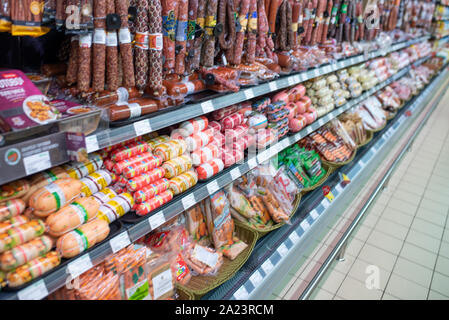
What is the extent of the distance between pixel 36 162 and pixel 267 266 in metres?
1.54

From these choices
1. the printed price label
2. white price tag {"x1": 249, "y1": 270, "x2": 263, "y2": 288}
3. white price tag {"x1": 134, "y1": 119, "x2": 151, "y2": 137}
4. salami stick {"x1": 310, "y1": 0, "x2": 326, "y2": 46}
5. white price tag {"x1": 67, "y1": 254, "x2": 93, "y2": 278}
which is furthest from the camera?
salami stick {"x1": 310, "y1": 0, "x2": 326, "y2": 46}

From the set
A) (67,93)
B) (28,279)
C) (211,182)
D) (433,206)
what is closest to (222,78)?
(211,182)

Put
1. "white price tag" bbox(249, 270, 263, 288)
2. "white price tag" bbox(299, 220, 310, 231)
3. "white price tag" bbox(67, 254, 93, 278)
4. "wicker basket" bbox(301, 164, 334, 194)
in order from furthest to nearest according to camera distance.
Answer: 1. "wicker basket" bbox(301, 164, 334, 194)
2. "white price tag" bbox(299, 220, 310, 231)
3. "white price tag" bbox(249, 270, 263, 288)
4. "white price tag" bbox(67, 254, 93, 278)

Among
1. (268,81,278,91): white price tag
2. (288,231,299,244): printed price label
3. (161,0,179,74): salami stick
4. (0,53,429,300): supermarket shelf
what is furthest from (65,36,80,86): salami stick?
(288,231,299,244): printed price label

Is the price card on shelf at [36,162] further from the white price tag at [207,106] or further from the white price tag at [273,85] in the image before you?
the white price tag at [273,85]

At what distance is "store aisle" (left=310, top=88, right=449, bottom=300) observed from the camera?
8.68 feet

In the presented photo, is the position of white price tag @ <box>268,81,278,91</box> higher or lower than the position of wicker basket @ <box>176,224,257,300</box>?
higher

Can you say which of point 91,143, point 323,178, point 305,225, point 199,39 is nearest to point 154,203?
point 91,143

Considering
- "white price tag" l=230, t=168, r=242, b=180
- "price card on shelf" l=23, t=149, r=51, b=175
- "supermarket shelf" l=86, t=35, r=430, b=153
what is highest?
"supermarket shelf" l=86, t=35, r=430, b=153

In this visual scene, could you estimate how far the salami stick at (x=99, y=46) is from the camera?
1442 mm

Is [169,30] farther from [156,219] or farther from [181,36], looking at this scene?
[156,219]

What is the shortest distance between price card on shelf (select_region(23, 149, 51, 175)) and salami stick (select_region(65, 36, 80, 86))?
0.46m

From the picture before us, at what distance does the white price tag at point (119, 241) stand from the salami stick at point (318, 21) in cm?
254

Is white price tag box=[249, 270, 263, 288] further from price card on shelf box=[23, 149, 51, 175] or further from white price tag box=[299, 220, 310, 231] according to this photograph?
price card on shelf box=[23, 149, 51, 175]
